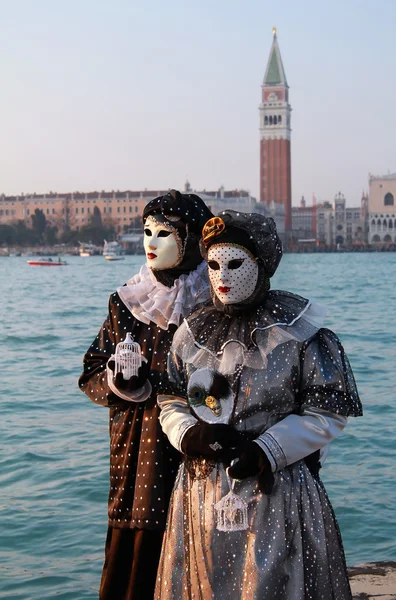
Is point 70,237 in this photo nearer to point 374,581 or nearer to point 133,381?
point 374,581

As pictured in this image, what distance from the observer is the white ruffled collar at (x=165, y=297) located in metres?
2.05

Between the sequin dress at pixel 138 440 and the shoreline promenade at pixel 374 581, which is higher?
the sequin dress at pixel 138 440

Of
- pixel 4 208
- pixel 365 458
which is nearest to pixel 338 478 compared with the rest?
pixel 365 458

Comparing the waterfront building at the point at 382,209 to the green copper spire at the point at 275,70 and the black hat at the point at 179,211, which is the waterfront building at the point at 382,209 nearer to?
the green copper spire at the point at 275,70

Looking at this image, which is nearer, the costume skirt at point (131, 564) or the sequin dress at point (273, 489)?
the sequin dress at point (273, 489)

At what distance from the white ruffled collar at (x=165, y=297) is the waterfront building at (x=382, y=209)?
7553cm

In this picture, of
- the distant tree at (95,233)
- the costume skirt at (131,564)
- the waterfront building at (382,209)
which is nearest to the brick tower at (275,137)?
the waterfront building at (382,209)

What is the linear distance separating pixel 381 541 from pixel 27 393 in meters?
4.27

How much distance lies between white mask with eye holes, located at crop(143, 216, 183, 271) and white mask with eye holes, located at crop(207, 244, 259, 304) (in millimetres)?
359

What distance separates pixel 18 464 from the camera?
505cm

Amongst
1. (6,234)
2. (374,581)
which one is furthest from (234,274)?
(6,234)

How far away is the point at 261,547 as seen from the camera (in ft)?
5.20

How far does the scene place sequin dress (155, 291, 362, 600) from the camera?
1.59 m

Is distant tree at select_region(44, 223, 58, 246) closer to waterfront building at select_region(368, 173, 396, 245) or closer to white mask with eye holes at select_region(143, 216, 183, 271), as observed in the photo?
waterfront building at select_region(368, 173, 396, 245)
